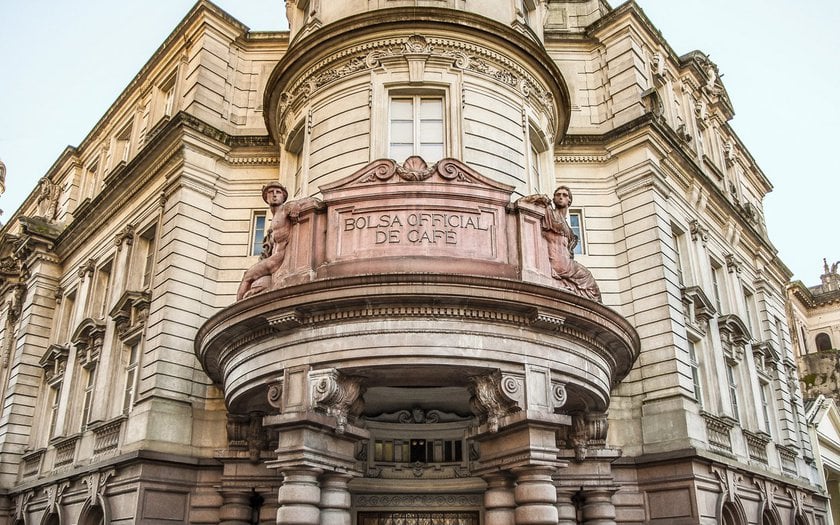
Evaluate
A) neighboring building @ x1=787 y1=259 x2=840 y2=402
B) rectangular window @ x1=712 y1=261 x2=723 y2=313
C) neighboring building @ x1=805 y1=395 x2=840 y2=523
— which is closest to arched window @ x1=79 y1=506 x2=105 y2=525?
rectangular window @ x1=712 y1=261 x2=723 y2=313

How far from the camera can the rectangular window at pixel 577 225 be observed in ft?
64.3

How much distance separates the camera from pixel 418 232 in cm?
1330

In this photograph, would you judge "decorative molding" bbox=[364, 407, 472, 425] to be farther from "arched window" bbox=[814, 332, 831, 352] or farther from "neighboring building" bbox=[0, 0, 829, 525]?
"arched window" bbox=[814, 332, 831, 352]

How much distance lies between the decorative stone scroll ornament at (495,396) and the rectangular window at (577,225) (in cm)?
799

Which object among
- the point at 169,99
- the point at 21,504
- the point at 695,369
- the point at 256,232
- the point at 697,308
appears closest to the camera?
the point at 695,369

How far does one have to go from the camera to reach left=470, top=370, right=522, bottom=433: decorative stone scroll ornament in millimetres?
12211

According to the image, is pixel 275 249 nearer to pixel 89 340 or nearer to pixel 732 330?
pixel 89 340

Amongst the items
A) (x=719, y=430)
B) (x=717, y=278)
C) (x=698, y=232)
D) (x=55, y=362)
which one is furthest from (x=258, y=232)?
(x=717, y=278)

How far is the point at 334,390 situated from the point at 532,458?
350 centimetres

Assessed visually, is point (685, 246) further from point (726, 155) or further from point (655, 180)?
point (726, 155)

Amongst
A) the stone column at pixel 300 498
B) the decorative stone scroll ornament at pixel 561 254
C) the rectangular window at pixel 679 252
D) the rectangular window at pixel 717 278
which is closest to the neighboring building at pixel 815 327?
the rectangular window at pixel 717 278

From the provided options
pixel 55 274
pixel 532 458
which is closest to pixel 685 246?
pixel 532 458

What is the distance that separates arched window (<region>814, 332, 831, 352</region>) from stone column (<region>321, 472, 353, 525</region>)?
165 ft

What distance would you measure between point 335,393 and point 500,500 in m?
3.38
